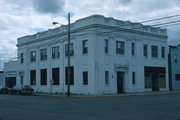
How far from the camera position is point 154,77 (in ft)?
A: 142

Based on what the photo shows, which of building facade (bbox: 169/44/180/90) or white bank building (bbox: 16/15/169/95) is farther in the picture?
building facade (bbox: 169/44/180/90)

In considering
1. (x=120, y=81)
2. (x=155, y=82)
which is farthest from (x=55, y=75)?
(x=155, y=82)

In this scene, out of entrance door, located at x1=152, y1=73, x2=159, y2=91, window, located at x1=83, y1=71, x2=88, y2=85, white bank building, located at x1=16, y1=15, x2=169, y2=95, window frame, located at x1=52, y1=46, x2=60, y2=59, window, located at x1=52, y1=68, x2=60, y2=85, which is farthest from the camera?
entrance door, located at x1=152, y1=73, x2=159, y2=91

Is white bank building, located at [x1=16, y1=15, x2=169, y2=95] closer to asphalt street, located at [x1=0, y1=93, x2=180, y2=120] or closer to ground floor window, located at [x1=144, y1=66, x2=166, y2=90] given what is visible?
ground floor window, located at [x1=144, y1=66, x2=166, y2=90]

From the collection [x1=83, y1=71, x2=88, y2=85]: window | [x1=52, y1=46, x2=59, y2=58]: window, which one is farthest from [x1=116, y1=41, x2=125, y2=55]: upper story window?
[x1=52, y1=46, x2=59, y2=58]: window

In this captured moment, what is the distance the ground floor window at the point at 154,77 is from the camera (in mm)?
42094

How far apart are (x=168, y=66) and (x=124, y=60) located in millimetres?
12035

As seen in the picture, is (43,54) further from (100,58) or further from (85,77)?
(100,58)

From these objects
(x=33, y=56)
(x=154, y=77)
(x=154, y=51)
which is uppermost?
(x=154, y=51)

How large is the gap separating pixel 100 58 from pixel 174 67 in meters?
17.7

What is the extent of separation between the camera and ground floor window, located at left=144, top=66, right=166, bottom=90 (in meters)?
42.1

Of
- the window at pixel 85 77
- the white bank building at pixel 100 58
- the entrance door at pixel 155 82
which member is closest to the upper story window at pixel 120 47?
the white bank building at pixel 100 58

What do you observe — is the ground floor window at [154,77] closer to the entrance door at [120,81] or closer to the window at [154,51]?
the window at [154,51]

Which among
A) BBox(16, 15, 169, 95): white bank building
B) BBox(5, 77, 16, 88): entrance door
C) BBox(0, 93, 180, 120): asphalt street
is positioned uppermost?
BBox(16, 15, 169, 95): white bank building
